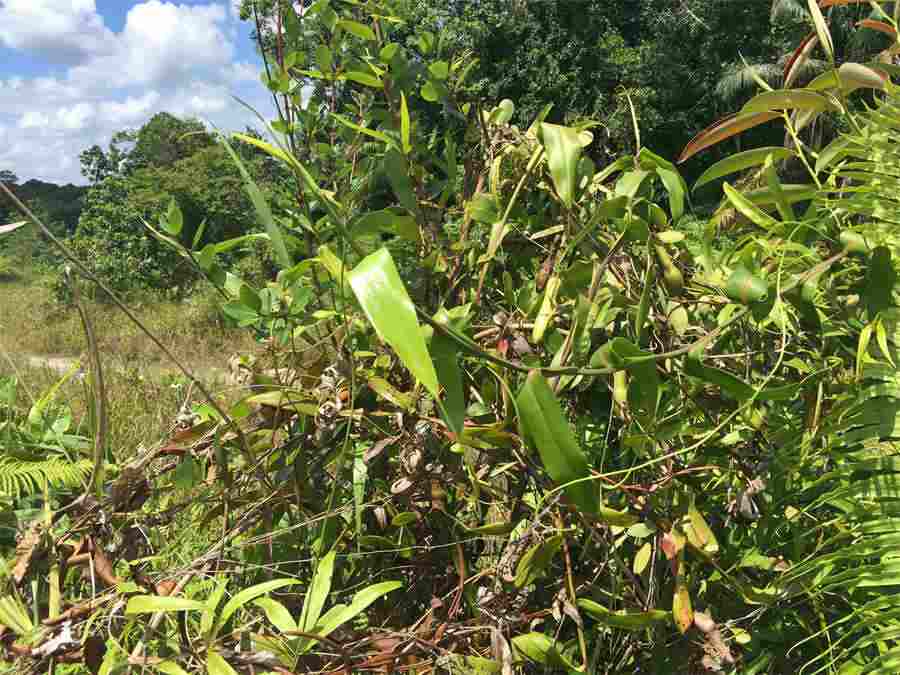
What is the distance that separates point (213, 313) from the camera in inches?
319

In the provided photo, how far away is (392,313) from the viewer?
0.31 m

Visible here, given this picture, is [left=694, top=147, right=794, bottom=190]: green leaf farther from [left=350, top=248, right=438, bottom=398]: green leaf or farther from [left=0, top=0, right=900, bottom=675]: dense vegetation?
[left=350, top=248, right=438, bottom=398]: green leaf

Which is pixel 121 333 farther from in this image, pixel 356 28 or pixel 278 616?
pixel 278 616

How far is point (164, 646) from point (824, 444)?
0.57m

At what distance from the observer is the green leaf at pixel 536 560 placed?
531mm

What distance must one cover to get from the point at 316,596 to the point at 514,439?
19cm

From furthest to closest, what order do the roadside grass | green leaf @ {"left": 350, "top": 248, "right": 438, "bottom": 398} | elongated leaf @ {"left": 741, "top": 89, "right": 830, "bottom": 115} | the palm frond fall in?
the palm frond
the roadside grass
elongated leaf @ {"left": 741, "top": 89, "right": 830, "bottom": 115}
green leaf @ {"left": 350, "top": 248, "right": 438, "bottom": 398}

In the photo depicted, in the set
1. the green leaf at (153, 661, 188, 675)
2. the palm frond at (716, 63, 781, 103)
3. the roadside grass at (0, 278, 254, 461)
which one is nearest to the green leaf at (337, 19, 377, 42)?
the green leaf at (153, 661, 188, 675)

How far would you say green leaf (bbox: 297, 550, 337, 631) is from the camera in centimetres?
48

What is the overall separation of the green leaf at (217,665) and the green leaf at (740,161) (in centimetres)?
56

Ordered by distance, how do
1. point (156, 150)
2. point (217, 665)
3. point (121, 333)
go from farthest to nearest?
point (156, 150) → point (121, 333) → point (217, 665)

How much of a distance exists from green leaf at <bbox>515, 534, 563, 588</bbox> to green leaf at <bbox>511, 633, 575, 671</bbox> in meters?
0.04

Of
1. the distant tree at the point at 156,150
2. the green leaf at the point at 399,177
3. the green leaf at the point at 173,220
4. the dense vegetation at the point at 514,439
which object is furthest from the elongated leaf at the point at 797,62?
the distant tree at the point at 156,150

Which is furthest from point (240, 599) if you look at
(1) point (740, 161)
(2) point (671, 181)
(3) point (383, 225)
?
(1) point (740, 161)
